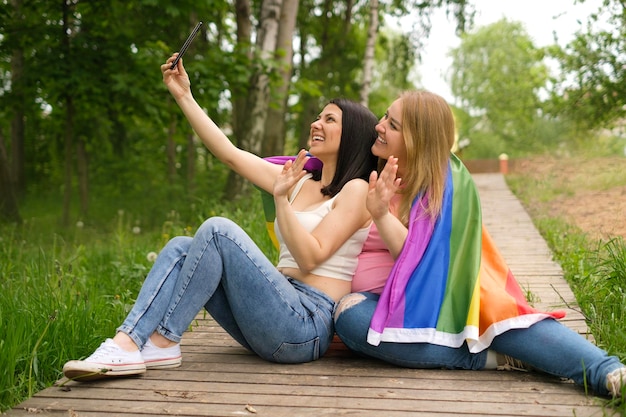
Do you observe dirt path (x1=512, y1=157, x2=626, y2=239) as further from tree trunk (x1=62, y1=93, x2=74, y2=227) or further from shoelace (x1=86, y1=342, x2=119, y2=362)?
tree trunk (x1=62, y1=93, x2=74, y2=227)

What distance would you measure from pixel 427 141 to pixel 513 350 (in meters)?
0.97

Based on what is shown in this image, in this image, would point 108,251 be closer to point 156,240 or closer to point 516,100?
point 156,240

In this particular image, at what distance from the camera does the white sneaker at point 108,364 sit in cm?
288

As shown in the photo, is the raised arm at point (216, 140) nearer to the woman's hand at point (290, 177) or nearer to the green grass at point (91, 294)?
the woman's hand at point (290, 177)

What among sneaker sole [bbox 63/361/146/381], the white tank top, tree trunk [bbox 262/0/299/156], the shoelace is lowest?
sneaker sole [bbox 63/361/146/381]

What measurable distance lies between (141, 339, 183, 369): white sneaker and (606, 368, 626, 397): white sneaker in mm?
1776

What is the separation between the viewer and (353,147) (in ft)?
11.3

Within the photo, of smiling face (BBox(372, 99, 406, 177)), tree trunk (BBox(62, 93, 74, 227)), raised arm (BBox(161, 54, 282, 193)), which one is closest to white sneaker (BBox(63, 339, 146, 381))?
raised arm (BBox(161, 54, 282, 193))

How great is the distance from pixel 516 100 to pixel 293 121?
35.0ft

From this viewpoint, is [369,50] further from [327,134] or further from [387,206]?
[387,206]

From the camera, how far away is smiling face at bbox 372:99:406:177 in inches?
129

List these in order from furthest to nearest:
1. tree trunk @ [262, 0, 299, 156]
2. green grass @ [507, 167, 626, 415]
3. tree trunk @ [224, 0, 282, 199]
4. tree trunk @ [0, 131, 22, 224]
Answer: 1. tree trunk @ [0, 131, 22, 224]
2. tree trunk @ [262, 0, 299, 156]
3. tree trunk @ [224, 0, 282, 199]
4. green grass @ [507, 167, 626, 415]

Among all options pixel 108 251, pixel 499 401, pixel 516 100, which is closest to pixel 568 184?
pixel 108 251

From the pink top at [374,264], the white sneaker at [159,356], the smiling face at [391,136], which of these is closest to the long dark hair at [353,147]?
the smiling face at [391,136]
